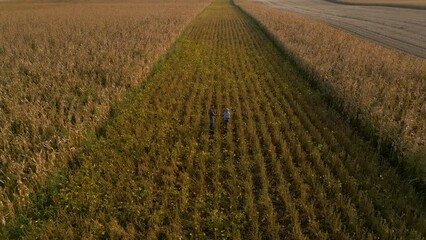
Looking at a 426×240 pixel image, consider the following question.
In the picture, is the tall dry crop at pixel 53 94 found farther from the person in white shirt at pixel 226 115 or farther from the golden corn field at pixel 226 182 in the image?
→ the person in white shirt at pixel 226 115

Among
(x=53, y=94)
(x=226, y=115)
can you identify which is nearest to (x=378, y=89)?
(x=226, y=115)

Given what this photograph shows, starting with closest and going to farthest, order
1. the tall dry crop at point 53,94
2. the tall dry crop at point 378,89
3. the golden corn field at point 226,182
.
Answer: the golden corn field at point 226,182
the tall dry crop at point 53,94
the tall dry crop at point 378,89

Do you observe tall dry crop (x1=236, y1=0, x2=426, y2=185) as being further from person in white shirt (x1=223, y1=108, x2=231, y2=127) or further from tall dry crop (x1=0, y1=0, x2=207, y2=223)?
tall dry crop (x1=0, y1=0, x2=207, y2=223)

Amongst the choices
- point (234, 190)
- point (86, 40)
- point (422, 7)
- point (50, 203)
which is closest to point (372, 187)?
point (234, 190)

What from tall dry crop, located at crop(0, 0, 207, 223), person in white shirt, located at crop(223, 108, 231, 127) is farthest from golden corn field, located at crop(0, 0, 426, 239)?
tall dry crop, located at crop(0, 0, 207, 223)

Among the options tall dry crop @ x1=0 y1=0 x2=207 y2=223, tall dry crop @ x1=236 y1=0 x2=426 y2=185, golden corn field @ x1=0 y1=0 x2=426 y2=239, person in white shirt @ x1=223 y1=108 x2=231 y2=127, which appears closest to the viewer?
golden corn field @ x1=0 y1=0 x2=426 y2=239

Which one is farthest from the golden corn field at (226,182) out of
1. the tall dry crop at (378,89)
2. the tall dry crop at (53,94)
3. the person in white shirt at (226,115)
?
the tall dry crop at (378,89)

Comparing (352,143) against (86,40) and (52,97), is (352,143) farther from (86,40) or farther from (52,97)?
(86,40)
